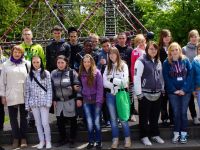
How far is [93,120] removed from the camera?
26.5 ft

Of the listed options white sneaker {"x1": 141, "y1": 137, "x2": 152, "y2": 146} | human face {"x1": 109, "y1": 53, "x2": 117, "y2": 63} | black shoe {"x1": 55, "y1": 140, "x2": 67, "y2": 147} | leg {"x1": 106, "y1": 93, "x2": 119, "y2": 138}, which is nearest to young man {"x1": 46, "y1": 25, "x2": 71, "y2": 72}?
human face {"x1": 109, "y1": 53, "x2": 117, "y2": 63}

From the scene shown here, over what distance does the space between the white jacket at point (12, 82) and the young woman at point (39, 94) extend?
0.49 feet

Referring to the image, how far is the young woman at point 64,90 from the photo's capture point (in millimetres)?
8062

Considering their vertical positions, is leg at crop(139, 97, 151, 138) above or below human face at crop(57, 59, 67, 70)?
below

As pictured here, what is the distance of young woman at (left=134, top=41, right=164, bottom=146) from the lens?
7931 millimetres

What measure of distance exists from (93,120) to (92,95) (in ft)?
1.62

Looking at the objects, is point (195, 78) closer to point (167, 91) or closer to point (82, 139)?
point (167, 91)

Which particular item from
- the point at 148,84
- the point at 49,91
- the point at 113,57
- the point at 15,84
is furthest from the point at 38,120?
the point at 148,84

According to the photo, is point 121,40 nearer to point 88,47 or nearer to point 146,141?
point 88,47

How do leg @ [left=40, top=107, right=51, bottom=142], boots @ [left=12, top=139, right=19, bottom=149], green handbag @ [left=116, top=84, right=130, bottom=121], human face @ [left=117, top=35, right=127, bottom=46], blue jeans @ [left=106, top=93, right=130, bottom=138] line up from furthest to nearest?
1. human face @ [left=117, top=35, right=127, bottom=46]
2. boots @ [left=12, top=139, right=19, bottom=149]
3. leg @ [left=40, top=107, right=51, bottom=142]
4. blue jeans @ [left=106, top=93, right=130, bottom=138]
5. green handbag @ [left=116, top=84, right=130, bottom=121]

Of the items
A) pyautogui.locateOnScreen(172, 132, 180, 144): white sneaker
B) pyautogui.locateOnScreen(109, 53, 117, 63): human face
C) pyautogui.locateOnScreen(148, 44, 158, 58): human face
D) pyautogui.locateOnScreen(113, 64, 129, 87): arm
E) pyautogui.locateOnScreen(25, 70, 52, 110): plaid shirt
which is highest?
pyautogui.locateOnScreen(148, 44, 158, 58): human face

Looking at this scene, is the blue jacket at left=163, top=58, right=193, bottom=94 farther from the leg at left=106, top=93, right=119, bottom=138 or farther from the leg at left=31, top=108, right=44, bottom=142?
the leg at left=31, top=108, right=44, bottom=142

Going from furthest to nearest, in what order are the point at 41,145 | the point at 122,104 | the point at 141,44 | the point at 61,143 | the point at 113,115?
the point at 141,44 < the point at 61,143 < the point at 41,145 < the point at 113,115 < the point at 122,104

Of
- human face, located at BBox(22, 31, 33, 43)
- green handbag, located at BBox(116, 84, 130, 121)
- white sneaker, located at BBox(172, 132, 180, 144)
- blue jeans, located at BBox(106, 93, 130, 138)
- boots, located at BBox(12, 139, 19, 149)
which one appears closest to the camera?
green handbag, located at BBox(116, 84, 130, 121)
